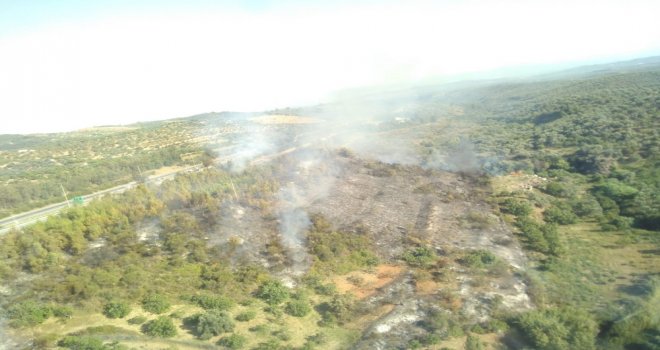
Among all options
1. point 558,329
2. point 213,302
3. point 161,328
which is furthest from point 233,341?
point 558,329

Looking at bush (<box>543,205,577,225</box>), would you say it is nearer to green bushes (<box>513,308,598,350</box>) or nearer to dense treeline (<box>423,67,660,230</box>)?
dense treeline (<box>423,67,660,230</box>)

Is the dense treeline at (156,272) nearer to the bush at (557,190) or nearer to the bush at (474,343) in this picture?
the bush at (474,343)

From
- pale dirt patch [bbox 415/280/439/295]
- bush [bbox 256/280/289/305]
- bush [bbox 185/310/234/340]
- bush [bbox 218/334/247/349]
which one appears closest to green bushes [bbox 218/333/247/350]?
bush [bbox 218/334/247/349]

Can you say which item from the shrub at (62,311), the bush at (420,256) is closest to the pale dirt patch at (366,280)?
the bush at (420,256)

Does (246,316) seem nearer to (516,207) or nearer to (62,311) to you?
(62,311)

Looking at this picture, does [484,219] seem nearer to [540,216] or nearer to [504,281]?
[540,216]

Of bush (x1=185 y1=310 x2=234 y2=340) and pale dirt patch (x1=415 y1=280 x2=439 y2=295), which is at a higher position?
bush (x1=185 y1=310 x2=234 y2=340)

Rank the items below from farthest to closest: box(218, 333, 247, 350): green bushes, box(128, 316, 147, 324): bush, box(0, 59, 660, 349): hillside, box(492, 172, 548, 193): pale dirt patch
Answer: box(492, 172, 548, 193): pale dirt patch < box(128, 316, 147, 324): bush < box(0, 59, 660, 349): hillside < box(218, 333, 247, 350): green bushes
